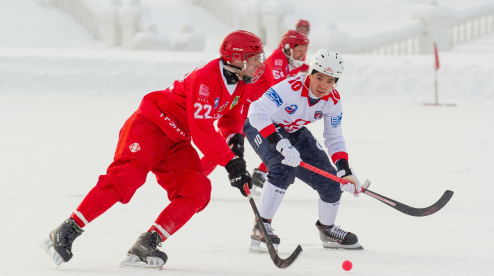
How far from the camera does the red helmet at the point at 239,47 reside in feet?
14.9

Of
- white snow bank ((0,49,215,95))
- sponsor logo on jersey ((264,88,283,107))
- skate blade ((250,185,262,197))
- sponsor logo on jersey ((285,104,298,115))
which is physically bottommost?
white snow bank ((0,49,215,95))

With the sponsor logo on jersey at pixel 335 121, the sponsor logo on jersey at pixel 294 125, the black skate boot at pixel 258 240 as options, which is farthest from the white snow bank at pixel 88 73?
the black skate boot at pixel 258 240

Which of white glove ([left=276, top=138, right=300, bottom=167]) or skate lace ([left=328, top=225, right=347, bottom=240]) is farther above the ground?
white glove ([left=276, top=138, right=300, bottom=167])

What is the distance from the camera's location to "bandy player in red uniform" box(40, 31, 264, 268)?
4211 millimetres

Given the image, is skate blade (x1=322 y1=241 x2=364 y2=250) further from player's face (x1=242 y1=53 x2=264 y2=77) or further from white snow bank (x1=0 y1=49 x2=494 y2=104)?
white snow bank (x1=0 y1=49 x2=494 y2=104)

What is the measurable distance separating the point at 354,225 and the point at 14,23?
79.0ft

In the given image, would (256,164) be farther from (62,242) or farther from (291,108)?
(62,242)

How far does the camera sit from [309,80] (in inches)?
200

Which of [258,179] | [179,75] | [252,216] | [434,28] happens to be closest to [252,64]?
[252,216]

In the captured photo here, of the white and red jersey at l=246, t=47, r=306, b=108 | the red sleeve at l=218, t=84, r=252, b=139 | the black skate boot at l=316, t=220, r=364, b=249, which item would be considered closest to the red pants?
the red sleeve at l=218, t=84, r=252, b=139

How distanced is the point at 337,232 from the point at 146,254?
4.52ft

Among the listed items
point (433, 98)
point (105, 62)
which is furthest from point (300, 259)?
point (105, 62)

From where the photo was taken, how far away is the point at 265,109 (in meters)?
5.02

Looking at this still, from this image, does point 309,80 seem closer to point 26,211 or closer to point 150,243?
point 150,243
